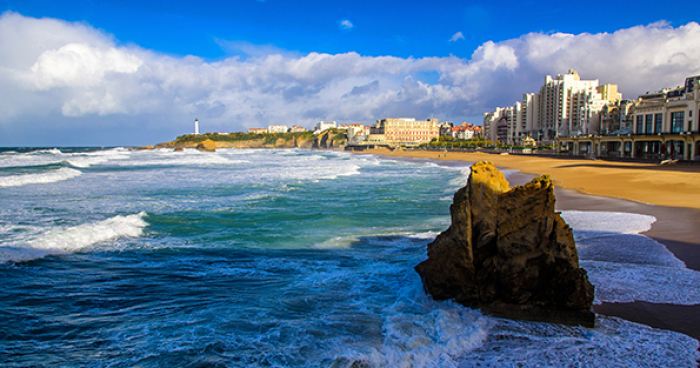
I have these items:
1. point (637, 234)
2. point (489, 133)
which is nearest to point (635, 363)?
point (637, 234)

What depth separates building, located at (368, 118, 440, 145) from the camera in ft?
464

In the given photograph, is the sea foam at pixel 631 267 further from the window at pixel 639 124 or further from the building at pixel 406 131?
the building at pixel 406 131

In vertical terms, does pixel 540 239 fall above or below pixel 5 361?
above

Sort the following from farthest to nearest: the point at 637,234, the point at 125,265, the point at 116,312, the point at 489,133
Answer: the point at 489,133, the point at 637,234, the point at 125,265, the point at 116,312

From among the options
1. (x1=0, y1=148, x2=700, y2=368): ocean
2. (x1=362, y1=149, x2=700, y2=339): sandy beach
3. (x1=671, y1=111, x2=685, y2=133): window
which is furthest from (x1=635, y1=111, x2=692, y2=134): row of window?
(x1=0, y1=148, x2=700, y2=368): ocean

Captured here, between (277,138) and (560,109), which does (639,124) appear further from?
(277,138)

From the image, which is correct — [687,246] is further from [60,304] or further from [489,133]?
[489,133]

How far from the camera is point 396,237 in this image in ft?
28.7

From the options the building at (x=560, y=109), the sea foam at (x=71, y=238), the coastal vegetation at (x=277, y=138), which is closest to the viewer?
the sea foam at (x=71, y=238)

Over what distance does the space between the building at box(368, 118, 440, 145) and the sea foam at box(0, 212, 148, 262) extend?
5180 inches

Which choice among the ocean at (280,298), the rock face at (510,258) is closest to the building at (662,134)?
the ocean at (280,298)

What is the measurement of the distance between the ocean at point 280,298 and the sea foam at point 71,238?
5 cm

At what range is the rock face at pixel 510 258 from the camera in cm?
426

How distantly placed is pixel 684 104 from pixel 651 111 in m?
5.46
